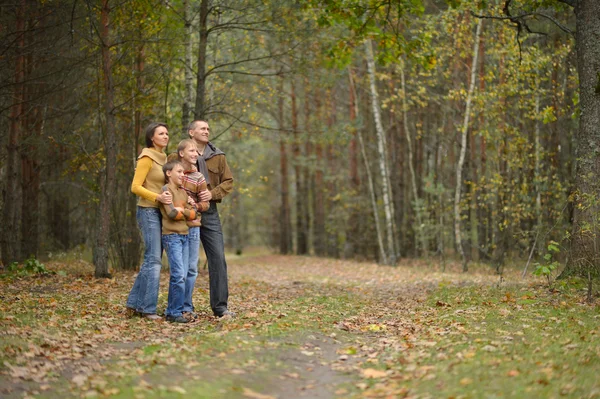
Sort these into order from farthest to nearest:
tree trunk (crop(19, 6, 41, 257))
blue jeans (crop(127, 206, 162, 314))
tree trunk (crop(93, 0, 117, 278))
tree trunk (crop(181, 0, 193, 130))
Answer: tree trunk (crop(19, 6, 41, 257)), tree trunk (crop(181, 0, 193, 130)), tree trunk (crop(93, 0, 117, 278)), blue jeans (crop(127, 206, 162, 314))

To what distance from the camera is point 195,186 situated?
8359 mm

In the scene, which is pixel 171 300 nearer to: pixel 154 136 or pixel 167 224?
pixel 167 224

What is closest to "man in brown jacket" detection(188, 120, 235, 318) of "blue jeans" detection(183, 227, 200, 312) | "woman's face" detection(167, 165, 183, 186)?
"blue jeans" detection(183, 227, 200, 312)

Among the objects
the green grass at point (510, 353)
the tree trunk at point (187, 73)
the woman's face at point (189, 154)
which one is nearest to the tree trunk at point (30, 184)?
the tree trunk at point (187, 73)

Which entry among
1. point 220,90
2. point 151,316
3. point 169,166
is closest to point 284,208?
point 220,90

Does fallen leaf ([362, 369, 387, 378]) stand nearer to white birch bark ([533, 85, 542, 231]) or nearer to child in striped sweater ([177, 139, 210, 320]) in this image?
child in striped sweater ([177, 139, 210, 320])

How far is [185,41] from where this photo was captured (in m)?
16.0

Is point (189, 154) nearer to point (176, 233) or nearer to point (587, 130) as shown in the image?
point (176, 233)

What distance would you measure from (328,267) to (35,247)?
35.4ft

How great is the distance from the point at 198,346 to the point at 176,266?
2.00 metres

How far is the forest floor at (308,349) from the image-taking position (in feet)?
17.2

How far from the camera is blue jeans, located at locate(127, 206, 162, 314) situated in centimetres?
829

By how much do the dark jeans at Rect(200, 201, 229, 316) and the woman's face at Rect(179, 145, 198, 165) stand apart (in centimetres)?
76

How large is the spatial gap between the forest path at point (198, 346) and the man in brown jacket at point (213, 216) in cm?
43
